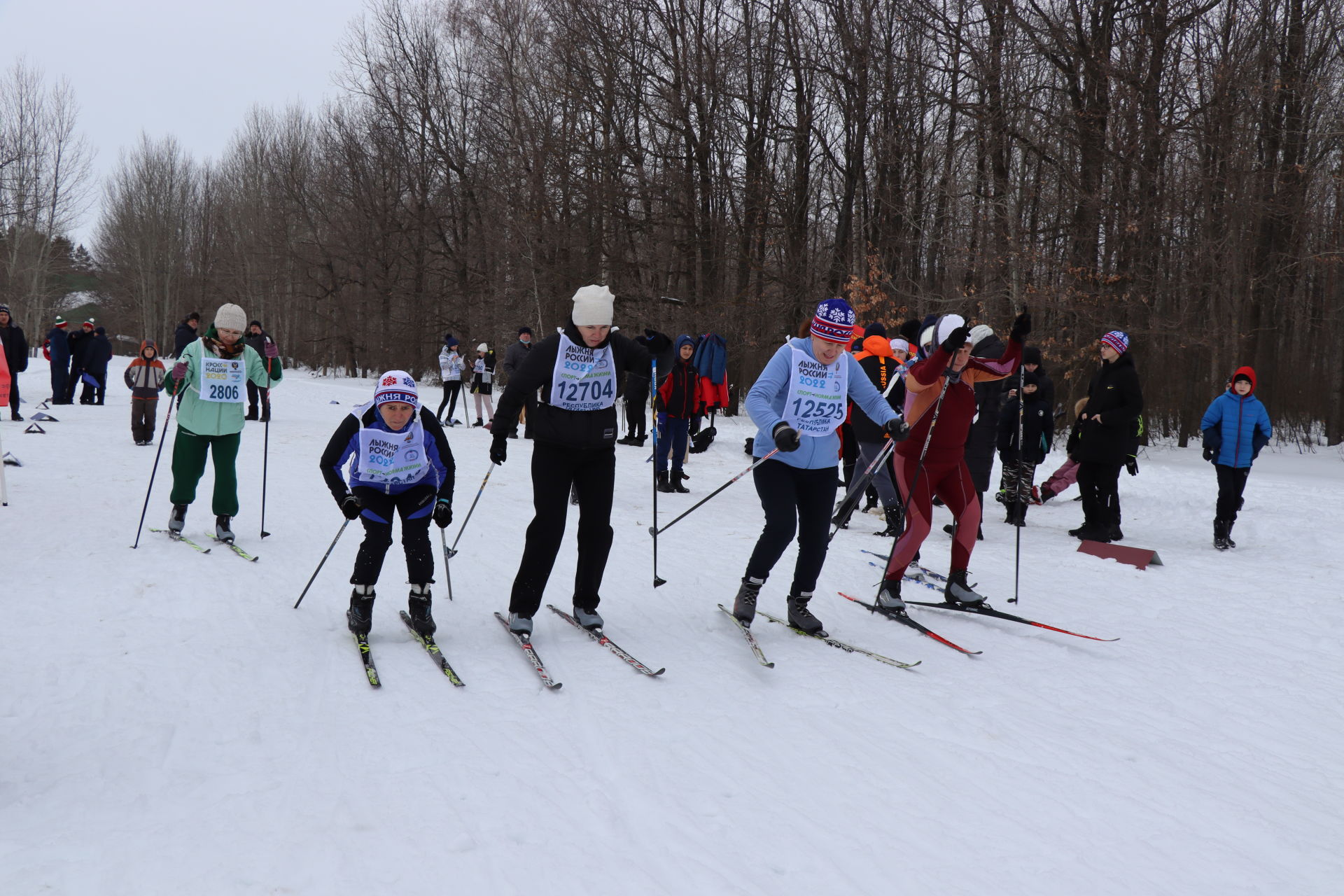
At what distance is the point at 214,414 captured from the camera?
6.95m

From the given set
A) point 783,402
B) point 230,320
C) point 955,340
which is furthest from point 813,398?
point 230,320

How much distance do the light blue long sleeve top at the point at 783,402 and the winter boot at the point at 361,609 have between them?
2.30 meters

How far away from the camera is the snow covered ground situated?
2.71 meters

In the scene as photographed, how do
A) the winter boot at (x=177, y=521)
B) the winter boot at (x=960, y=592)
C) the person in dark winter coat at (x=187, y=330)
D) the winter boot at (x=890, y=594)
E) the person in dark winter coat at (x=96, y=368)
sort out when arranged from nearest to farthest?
the winter boot at (x=890, y=594) < the winter boot at (x=960, y=592) < the winter boot at (x=177, y=521) < the person in dark winter coat at (x=187, y=330) < the person in dark winter coat at (x=96, y=368)

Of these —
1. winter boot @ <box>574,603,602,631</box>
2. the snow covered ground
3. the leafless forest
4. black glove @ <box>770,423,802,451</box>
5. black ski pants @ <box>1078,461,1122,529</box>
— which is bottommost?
the snow covered ground

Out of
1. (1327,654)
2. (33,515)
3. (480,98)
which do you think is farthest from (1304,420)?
(480,98)

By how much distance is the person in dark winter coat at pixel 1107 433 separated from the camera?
859 centimetres

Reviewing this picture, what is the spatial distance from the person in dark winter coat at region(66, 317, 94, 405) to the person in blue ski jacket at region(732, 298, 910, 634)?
18.3 meters

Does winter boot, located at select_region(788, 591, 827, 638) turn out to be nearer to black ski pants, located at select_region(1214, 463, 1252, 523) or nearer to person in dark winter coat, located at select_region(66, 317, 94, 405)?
black ski pants, located at select_region(1214, 463, 1252, 523)

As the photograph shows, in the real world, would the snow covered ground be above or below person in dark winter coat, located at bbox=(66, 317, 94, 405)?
below

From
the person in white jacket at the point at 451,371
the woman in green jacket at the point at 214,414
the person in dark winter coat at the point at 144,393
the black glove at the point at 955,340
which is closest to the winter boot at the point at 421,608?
the woman in green jacket at the point at 214,414

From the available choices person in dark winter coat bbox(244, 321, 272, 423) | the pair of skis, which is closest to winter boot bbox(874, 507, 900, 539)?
the pair of skis

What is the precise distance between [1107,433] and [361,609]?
7.22 m

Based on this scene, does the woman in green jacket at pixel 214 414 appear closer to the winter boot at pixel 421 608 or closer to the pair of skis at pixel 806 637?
the winter boot at pixel 421 608
